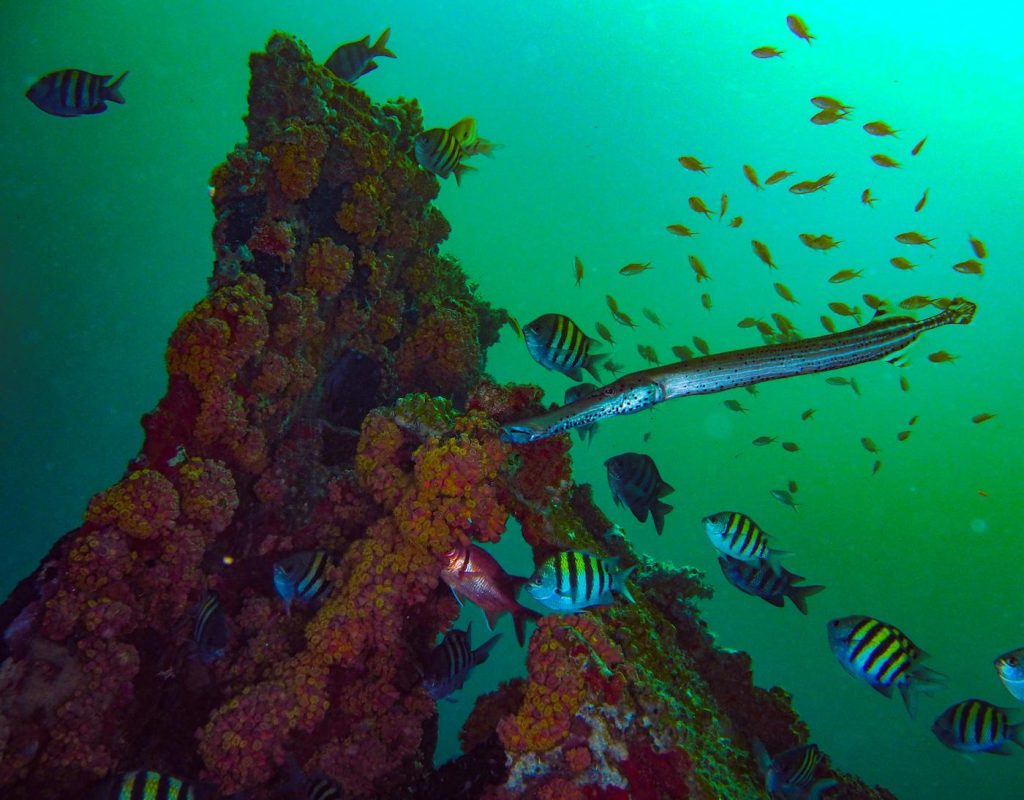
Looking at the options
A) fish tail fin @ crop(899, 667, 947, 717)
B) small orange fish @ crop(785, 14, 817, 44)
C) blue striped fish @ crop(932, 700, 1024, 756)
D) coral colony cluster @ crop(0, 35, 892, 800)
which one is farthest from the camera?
small orange fish @ crop(785, 14, 817, 44)

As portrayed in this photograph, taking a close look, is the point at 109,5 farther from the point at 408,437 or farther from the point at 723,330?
the point at 723,330

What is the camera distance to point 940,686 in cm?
366

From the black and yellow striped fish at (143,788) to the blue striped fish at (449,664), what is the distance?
180cm

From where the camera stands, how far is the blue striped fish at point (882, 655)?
12.7 feet

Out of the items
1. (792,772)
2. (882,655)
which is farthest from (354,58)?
(792,772)

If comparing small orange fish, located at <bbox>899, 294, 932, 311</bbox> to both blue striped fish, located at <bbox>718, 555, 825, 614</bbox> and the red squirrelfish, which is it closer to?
blue striped fish, located at <bbox>718, 555, 825, 614</bbox>

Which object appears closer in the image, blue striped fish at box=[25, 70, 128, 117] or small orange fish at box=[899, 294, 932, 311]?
blue striped fish at box=[25, 70, 128, 117]

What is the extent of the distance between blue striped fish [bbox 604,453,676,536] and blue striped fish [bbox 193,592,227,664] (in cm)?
342

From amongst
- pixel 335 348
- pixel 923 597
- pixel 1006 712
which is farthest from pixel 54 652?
pixel 923 597

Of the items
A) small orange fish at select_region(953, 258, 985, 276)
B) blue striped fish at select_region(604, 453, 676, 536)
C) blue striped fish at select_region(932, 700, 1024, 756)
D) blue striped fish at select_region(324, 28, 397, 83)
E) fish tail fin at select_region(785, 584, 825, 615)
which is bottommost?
blue striped fish at select_region(932, 700, 1024, 756)

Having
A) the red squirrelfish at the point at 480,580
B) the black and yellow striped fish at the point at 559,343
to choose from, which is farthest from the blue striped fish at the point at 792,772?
the black and yellow striped fish at the point at 559,343

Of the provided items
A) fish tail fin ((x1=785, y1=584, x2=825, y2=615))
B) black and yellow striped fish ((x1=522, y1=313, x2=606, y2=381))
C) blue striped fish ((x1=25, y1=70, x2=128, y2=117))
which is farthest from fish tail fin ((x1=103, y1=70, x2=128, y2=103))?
fish tail fin ((x1=785, y1=584, x2=825, y2=615))

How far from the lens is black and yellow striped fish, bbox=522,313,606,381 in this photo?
487 cm

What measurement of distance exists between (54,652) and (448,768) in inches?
111
